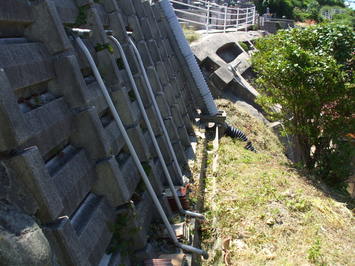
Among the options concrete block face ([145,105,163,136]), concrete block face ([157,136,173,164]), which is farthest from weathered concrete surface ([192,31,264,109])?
concrete block face ([145,105,163,136])

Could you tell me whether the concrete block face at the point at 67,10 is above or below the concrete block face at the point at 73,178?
above

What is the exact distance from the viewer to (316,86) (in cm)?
957

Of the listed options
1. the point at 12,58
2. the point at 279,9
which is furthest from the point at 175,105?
the point at 279,9

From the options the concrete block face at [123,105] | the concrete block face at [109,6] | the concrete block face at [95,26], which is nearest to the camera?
the concrete block face at [95,26]

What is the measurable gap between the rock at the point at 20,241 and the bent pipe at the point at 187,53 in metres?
7.71

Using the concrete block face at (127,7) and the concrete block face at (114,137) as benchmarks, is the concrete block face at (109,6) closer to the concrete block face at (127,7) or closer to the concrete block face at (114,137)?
the concrete block face at (127,7)

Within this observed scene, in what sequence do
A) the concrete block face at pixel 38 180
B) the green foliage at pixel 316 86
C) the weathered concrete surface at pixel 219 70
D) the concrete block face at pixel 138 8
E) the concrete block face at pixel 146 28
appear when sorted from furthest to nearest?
the weathered concrete surface at pixel 219 70
the green foliage at pixel 316 86
the concrete block face at pixel 146 28
the concrete block face at pixel 138 8
the concrete block face at pixel 38 180

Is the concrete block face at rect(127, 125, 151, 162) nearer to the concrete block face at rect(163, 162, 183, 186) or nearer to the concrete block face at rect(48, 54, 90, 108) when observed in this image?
the concrete block face at rect(163, 162, 183, 186)

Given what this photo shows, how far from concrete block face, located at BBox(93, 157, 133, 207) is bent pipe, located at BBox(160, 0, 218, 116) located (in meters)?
6.32

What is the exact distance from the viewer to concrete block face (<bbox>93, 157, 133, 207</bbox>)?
3.63m

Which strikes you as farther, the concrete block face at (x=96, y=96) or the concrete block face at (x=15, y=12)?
the concrete block face at (x=96, y=96)

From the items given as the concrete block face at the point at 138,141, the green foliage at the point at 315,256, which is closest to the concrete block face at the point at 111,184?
the concrete block face at the point at 138,141

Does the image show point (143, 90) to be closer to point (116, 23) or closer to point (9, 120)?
point (116, 23)

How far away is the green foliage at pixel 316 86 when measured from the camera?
9.52 m
